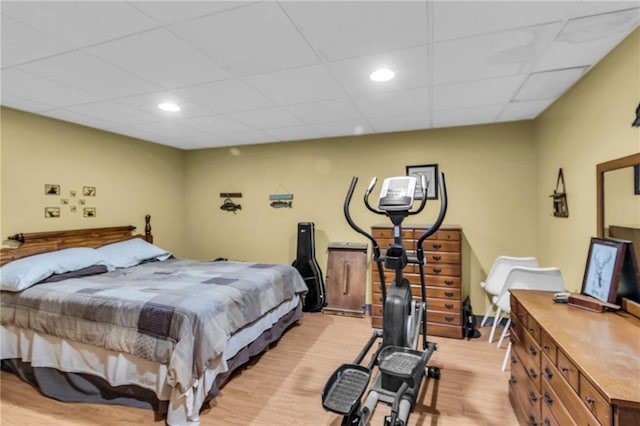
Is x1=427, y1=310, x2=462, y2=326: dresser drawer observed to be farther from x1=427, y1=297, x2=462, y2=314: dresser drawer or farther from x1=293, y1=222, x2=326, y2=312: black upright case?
x1=293, y1=222, x2=326, y2=312: black upright case

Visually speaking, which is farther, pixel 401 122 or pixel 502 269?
pixel 401 122

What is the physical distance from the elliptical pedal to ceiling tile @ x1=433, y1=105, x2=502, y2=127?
254cm

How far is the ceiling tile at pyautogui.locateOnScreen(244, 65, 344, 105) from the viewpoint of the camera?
2264mm

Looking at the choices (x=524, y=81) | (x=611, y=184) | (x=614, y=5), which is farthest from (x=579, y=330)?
(x=524, y=81)

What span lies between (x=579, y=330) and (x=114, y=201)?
468 cm

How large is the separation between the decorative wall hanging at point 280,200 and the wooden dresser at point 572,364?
3.14 meters

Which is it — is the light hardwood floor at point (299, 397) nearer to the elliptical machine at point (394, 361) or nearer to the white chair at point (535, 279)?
the elliptical machine at point (394, 361)

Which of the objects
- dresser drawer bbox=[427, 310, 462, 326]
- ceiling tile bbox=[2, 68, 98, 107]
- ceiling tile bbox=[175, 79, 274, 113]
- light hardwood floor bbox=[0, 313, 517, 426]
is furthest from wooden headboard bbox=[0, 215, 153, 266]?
dresser drawer bbox=[427, 310, 462, 326]

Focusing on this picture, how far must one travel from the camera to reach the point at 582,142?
239 centimetres

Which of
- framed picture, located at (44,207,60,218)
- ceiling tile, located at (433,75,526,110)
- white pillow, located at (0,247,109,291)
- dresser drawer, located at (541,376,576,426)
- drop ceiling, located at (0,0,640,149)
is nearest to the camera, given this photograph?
dresser drawer, located at (541,376,576,426)

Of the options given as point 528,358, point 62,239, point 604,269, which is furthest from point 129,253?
point 604,269

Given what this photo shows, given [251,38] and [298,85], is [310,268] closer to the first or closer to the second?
[298,85]

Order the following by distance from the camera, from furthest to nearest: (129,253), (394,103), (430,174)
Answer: (430,174) → (129,253) → (394,103)

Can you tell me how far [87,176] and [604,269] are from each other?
4835 millimetres
